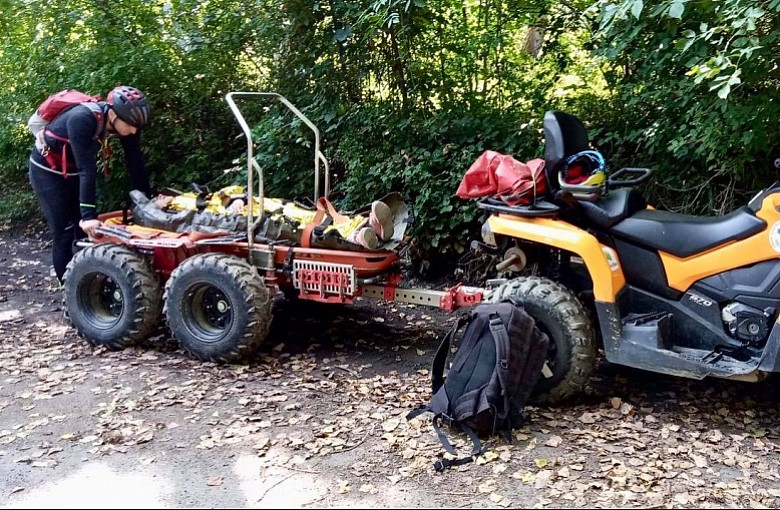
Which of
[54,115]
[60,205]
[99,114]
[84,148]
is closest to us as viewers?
[84,148]

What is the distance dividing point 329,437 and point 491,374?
2.91 feet

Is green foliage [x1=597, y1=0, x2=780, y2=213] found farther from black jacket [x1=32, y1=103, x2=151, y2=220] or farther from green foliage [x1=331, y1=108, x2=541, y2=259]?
black jacket [x1=32, y1=103, x2=151, y2=220]

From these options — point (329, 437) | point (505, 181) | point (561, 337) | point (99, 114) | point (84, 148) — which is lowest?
point (329, 437)

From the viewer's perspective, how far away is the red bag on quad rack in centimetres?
420

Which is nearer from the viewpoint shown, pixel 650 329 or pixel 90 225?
pixel 650 329

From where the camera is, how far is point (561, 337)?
158 inches

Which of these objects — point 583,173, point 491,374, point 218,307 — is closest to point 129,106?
point 218,307

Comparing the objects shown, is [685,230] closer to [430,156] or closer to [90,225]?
[430,156]

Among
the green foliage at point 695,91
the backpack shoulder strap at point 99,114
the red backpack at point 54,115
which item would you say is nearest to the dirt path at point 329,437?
the red backpack at point 54,115

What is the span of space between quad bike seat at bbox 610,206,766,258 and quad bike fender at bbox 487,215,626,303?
169mm

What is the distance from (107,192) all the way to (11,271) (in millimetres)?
1365

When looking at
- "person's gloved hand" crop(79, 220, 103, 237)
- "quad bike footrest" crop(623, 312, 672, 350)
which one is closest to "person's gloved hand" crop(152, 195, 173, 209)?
"person's gloved hand" crop(79, 220, 103, 237)

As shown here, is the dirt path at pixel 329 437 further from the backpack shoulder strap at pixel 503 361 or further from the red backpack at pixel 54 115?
the red backpack at pixel 54 115

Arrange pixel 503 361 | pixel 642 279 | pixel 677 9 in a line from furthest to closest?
pixel 642 279
pixel 677 9
pixel 503 361
